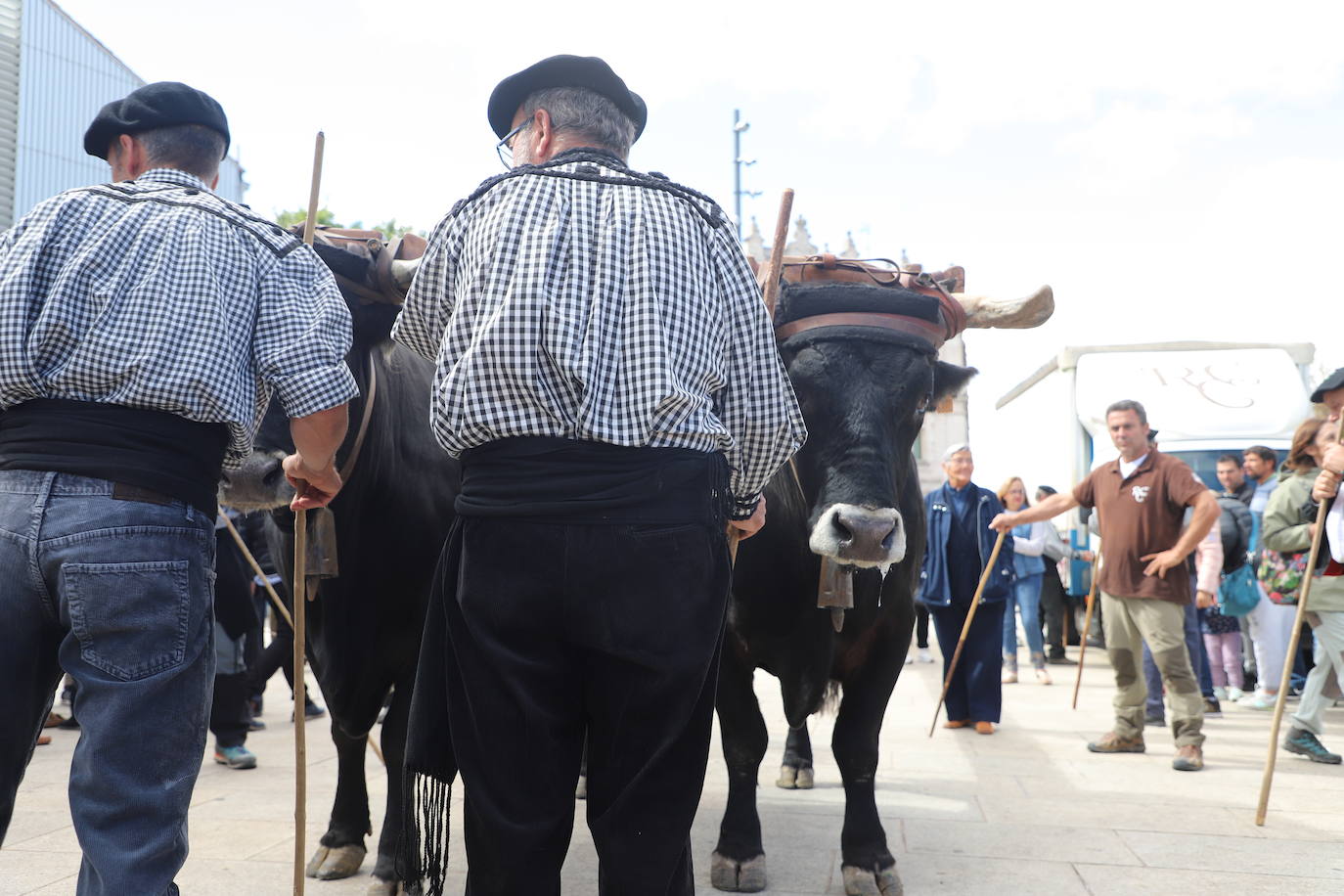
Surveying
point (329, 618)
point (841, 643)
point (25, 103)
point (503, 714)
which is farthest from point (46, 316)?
point (25, 103)

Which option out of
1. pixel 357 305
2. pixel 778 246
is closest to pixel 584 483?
pixel 778 246

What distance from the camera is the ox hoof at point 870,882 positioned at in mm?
3773

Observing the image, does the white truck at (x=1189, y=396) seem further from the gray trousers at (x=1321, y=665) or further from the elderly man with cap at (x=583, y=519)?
the elderly man with cap at (x=583, y=519)

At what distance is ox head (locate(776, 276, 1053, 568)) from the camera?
3.24 metres

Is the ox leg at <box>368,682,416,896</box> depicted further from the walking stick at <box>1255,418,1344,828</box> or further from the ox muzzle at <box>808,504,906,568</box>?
the walking stick at <box>1255,418,1344,828</box>

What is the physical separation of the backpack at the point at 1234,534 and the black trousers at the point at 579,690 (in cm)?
747

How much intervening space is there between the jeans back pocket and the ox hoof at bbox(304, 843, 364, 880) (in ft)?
6.31

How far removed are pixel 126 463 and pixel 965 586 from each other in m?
6.80

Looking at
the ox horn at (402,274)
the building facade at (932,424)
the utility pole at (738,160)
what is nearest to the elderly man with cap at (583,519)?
the ox horn at (402,274)

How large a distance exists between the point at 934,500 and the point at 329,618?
5.65 meters

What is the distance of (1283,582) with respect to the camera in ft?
23.1

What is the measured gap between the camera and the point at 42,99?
1439 centimetres

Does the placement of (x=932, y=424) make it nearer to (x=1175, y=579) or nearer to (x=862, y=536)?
(x=1175, y=579)

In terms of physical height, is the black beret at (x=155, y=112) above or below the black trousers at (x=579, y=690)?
above
